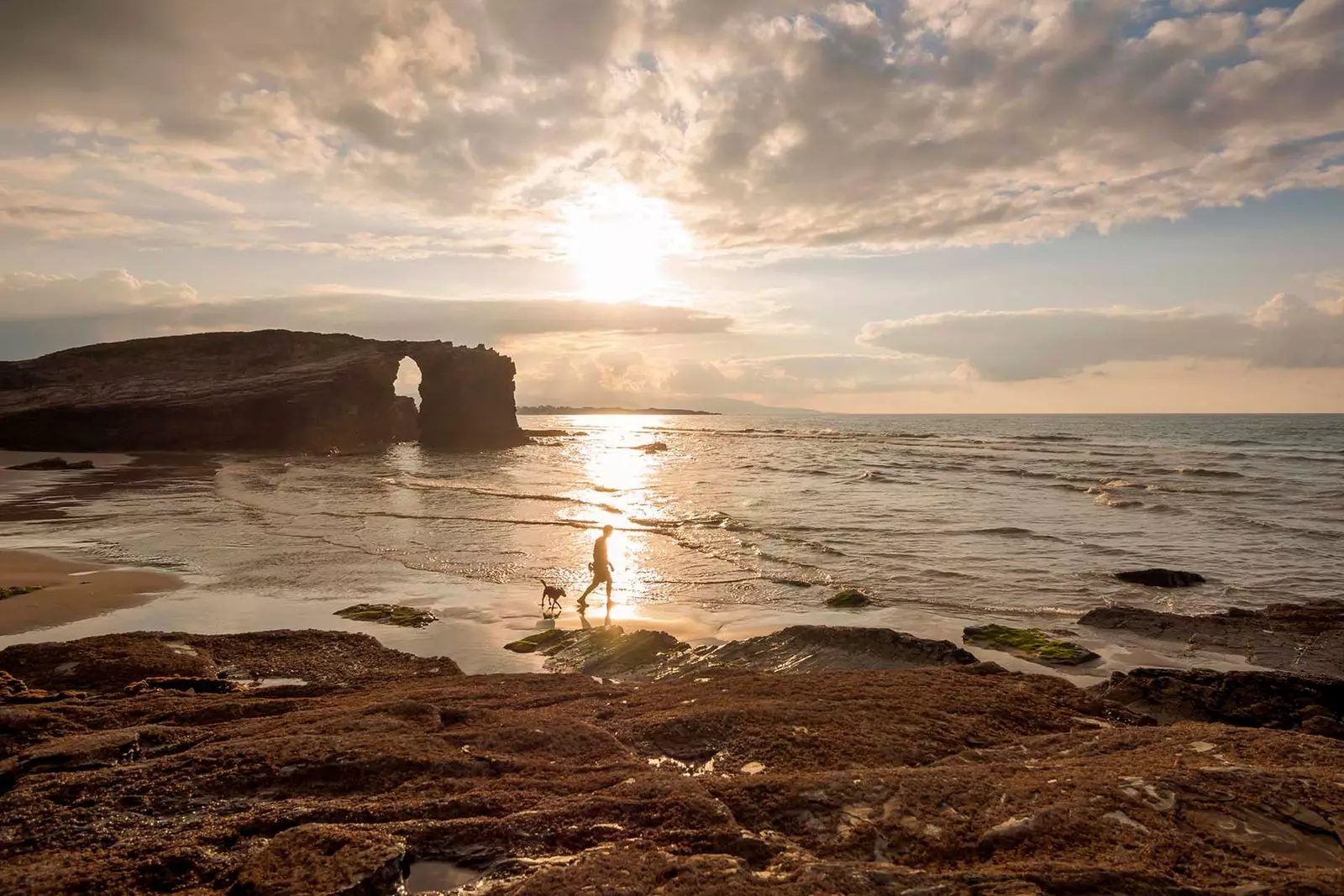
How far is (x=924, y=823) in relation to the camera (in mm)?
4125

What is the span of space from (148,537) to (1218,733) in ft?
75.2

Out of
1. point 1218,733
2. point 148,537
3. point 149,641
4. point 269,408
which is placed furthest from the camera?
point 269,408

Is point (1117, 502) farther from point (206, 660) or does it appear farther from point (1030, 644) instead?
point (206, 660)

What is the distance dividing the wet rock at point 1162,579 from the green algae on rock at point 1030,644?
5634 mm

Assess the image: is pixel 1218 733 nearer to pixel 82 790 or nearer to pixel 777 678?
pixel 777 678

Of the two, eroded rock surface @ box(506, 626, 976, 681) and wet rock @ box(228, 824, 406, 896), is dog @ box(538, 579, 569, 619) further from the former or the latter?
wet rock @ box(228, 824, 406, 896)

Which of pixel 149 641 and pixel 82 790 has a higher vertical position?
pixel 82 790

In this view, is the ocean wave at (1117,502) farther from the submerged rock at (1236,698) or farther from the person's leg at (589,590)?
the person's leg at (589,590)

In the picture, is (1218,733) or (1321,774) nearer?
(1321,774)

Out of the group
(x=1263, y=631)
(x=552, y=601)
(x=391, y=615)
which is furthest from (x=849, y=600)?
(x=391, y=615)

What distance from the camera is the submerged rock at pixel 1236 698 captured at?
7.30m

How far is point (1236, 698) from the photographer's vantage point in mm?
7645

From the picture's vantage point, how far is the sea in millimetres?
13188

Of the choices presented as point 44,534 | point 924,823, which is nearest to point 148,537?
point 44,534
